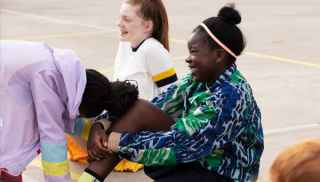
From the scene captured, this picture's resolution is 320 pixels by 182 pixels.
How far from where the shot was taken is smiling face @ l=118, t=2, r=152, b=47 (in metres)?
4.75

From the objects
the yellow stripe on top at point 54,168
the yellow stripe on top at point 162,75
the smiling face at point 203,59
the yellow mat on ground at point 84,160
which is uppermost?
the smiling face at point 203,59

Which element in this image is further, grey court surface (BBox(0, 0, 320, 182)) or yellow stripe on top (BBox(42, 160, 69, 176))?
grey court surface (BBox(0, 0, 320, 182))

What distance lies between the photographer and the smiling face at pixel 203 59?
3219 mm

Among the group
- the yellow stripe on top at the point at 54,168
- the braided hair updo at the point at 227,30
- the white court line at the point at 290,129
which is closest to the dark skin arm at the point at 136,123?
the yellow stripe on top at the point at 54,168

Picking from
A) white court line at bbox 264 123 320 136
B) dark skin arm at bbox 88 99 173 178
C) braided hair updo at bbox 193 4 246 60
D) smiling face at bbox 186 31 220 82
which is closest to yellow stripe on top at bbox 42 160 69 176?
dark skin arm at bbox 88 99 173 178

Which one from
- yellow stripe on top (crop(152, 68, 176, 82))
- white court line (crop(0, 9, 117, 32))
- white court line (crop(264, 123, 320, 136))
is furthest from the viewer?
white court line (crop(0, 9, 117, 32))

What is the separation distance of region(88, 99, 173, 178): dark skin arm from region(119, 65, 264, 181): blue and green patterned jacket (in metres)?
0.04

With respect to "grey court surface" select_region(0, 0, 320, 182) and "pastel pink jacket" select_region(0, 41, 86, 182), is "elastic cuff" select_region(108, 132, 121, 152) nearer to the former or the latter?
"pastel pink jacket" select_region(0, 41, 86, 182)

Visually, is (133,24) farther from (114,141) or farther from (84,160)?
(114,141)

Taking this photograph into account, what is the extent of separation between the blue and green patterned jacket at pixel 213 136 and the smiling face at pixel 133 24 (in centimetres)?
154

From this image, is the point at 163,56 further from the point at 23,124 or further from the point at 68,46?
the point at 68,46

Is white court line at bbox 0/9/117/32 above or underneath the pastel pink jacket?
underneath

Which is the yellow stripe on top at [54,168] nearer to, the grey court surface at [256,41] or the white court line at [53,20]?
the grey court surface at [256,41]

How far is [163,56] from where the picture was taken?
4836 millimetres
